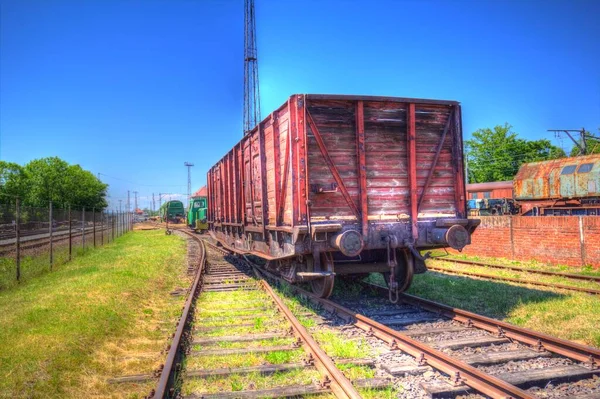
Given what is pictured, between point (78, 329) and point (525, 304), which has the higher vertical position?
point (78, 329)

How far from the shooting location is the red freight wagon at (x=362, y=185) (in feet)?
21.7

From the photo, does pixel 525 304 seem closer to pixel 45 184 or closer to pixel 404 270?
pixel 404 270

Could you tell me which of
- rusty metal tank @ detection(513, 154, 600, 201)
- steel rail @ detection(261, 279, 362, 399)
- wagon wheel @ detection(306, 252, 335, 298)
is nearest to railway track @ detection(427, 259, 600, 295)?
wagon wheel @ detection(306, 252, 335, 298)

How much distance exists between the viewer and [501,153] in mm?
59906

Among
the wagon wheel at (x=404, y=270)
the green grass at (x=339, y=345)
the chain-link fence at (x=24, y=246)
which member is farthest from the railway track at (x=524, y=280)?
the chain-link fence at (x=24, y=246)

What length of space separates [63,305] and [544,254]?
1272 cm

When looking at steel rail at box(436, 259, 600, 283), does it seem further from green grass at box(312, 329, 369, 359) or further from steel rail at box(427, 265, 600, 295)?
green grass at box(312, 329, 369, 359)

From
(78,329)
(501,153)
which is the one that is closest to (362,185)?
(78,329)

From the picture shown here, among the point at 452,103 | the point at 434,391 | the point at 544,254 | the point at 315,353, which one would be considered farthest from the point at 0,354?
the point at 544,254

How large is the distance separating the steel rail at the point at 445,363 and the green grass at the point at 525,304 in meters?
2.25

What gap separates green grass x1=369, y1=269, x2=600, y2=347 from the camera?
19.0 ft

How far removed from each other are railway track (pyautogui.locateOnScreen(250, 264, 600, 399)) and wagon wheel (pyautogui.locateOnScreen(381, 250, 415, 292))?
0.97 meters

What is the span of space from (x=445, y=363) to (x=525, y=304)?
3.75 meters

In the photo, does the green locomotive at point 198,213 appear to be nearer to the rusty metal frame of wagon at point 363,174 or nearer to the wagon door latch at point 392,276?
the rusty metal frame of wagon at point 363,174
